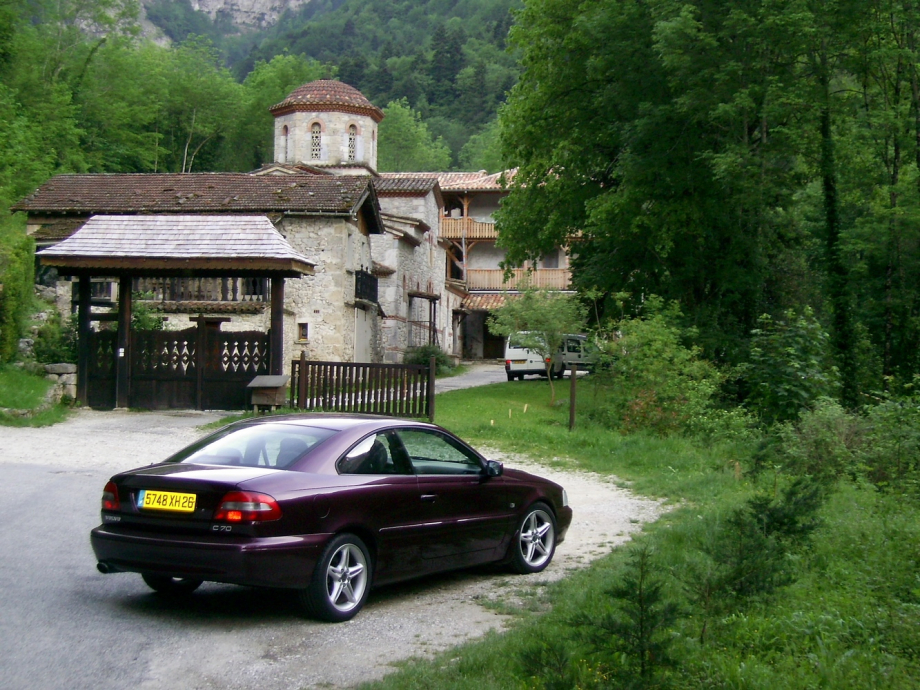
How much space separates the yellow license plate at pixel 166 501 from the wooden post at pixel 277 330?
13.7m

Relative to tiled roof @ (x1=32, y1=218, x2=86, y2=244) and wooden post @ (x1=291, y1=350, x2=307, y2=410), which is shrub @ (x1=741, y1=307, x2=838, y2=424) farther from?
tiled roof @ (x1=32, y1=218, x2=86, y2=244)

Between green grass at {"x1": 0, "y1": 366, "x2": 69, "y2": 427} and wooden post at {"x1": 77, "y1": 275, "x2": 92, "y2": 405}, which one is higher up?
wooden post at {"x1": 77, "y1": 275, "x2": 92, "y2": 405}

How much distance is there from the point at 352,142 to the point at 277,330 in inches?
1181

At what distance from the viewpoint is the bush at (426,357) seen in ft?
137

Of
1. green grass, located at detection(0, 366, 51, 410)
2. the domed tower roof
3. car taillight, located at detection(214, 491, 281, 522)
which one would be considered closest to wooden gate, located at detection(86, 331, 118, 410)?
green grass, located at detection(0, 366, 51, 410)

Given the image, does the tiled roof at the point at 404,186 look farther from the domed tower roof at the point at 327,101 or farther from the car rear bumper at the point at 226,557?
the car rear bumper at the point at 226,557

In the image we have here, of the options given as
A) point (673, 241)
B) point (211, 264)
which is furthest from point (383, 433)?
point (673, 241)

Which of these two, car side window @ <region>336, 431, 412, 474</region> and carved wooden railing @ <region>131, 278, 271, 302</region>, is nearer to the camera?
car side window @ <region>336, 431, 412, 474</region>

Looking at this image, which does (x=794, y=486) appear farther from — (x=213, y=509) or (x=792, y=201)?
(x=792, y=201)

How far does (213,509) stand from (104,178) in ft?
104

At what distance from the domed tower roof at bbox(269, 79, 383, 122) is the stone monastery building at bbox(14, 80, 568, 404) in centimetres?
7

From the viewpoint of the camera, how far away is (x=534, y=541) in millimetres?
8781

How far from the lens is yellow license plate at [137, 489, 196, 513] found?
21.7 ft

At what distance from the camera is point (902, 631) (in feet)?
17.9
